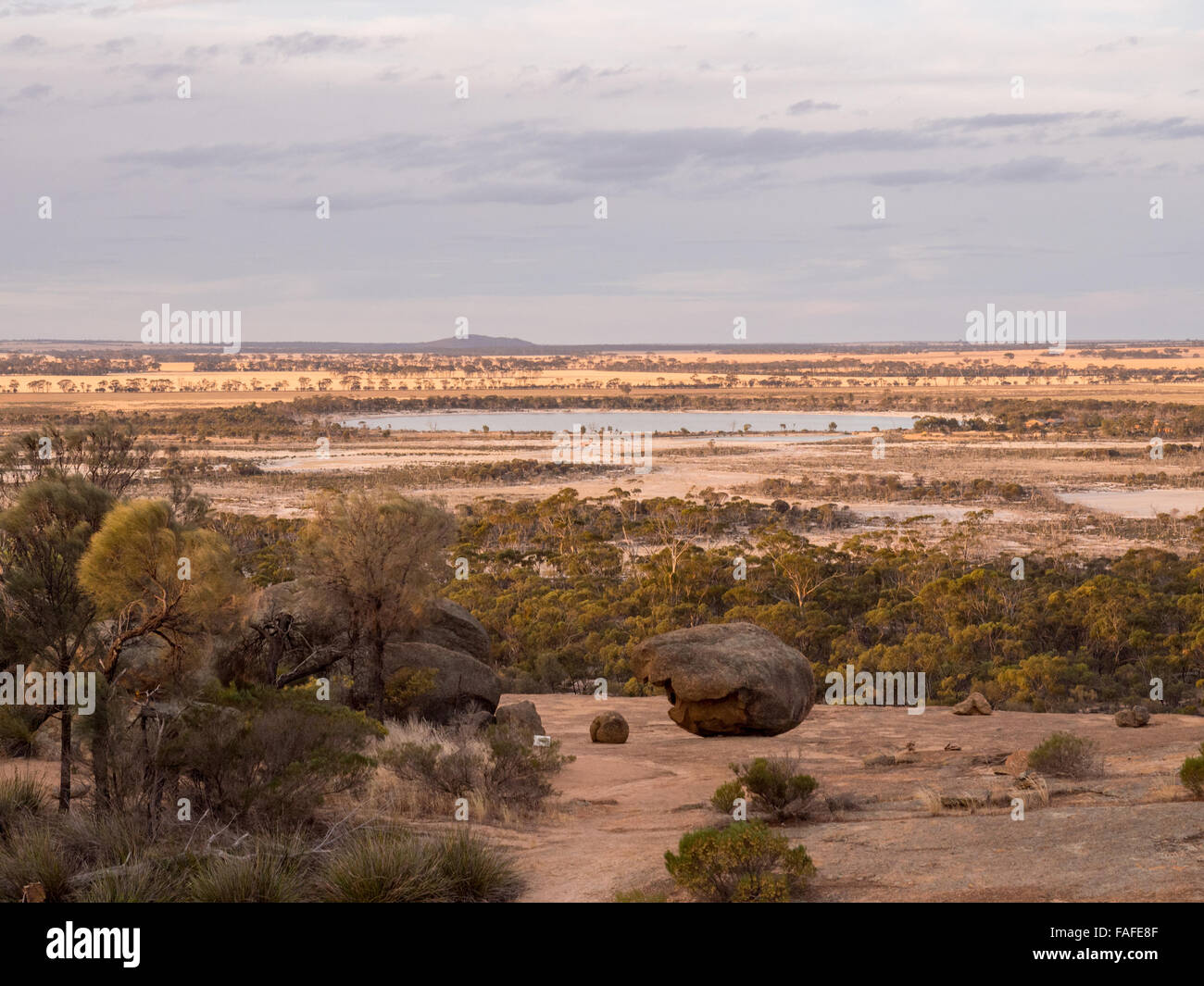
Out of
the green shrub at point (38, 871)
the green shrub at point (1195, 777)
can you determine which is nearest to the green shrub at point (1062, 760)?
the green shrub at point (1195, 777)

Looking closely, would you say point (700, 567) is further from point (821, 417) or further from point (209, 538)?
point (821, 417)

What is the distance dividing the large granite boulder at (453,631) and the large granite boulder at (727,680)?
2550mm

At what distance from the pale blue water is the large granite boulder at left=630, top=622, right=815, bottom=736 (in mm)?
66882

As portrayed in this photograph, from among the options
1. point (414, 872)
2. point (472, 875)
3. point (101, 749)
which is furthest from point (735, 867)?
point (101, 749)

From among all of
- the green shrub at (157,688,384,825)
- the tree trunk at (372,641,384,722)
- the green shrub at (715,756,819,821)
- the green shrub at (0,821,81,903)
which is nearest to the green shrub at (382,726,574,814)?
the green shrub at (157,688,384,825)

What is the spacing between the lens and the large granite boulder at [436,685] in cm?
1617

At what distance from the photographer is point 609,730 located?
56.6 feet

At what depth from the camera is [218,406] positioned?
10800 cm

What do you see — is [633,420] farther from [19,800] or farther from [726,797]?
[19,800]

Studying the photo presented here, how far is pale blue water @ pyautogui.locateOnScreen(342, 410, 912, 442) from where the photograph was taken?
305 feet

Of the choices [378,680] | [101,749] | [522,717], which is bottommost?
[522,717]

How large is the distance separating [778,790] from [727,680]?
5326 mm

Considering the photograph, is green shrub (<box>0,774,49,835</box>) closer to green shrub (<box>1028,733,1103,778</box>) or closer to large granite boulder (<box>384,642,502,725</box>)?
large granite boulder (<box>384,642,502,725</box>)

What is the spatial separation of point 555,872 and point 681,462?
5848 centimetres
